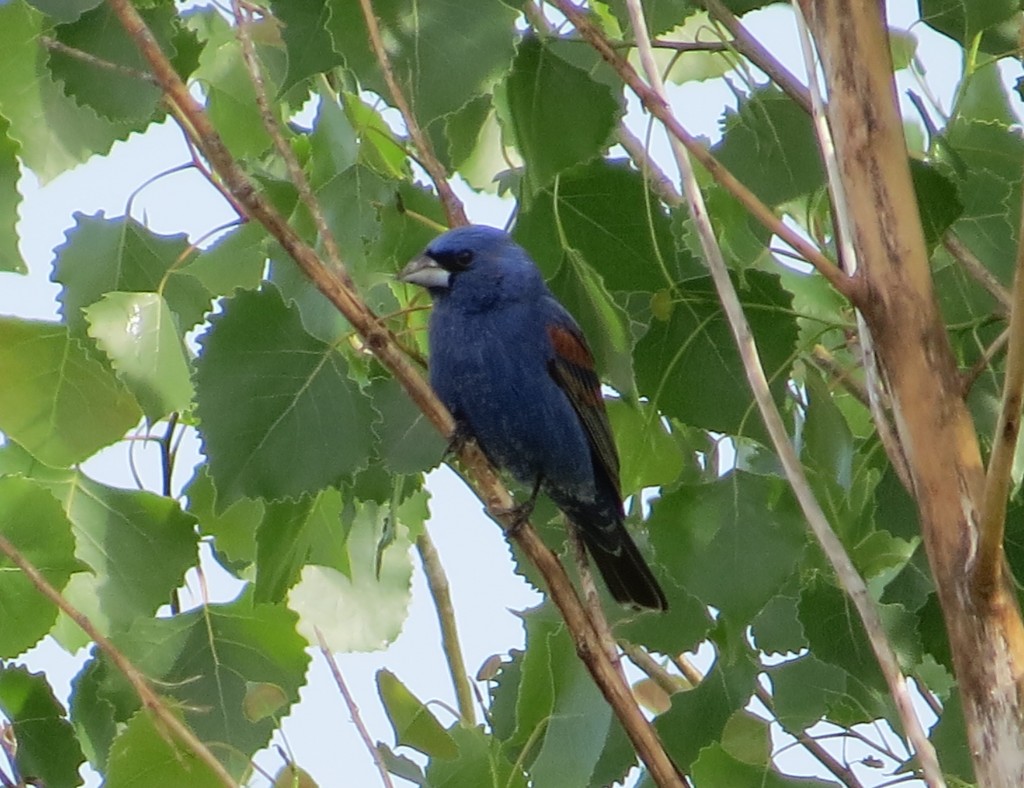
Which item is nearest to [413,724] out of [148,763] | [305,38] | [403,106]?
[148,763]

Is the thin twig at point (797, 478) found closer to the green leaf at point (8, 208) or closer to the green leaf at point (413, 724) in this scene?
the green leaf at point (413, 724)

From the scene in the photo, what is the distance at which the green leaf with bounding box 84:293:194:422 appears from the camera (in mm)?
2303

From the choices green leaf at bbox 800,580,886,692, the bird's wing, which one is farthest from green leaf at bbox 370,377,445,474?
the bird's wing

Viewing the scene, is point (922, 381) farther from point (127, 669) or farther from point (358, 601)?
point (358, 601)

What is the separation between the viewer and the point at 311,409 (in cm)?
223

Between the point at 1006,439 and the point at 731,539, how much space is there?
29.1 inches

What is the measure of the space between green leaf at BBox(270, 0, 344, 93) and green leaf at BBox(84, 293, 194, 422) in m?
A: 0.44

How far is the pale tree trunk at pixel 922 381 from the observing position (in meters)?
1.61

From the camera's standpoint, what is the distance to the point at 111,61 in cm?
242

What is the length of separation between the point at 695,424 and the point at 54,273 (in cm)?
122

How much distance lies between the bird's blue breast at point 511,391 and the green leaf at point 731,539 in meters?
1.20

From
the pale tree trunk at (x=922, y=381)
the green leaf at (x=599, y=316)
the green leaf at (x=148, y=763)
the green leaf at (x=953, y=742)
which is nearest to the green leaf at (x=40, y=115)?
the green leaf at (x=599, y=316)

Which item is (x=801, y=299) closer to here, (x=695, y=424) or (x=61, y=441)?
(x=695, y=424)

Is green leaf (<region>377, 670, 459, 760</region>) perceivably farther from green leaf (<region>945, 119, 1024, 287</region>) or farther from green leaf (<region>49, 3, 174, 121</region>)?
green leaf (<region>945, 119, 1024, 287</region>)
